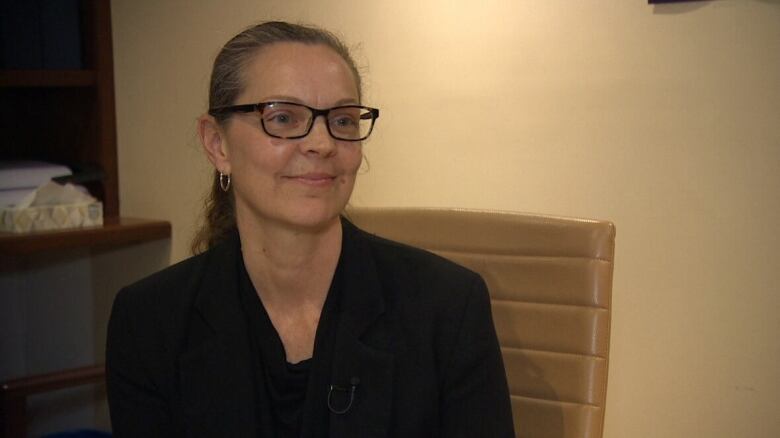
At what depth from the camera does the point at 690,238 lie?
170cm

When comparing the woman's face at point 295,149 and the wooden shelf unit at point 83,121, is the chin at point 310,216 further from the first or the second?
the wooden shelf unit at point 83,121

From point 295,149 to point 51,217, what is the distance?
1.23 m

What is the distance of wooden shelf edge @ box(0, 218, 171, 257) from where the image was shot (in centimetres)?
209

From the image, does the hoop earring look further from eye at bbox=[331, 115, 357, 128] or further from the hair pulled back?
eye at bbox=[331, 115, 357, 128]

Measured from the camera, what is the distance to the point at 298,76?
1263 mm

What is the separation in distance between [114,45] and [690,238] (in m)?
1.74

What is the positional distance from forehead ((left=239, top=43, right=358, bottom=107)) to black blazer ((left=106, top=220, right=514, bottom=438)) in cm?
25

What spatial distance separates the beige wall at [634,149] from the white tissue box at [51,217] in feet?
2.49

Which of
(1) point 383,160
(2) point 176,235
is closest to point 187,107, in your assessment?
(2) point 176,235

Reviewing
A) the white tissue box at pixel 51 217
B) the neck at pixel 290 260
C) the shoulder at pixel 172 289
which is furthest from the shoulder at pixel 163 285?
the white tissue box at pixel 51 217

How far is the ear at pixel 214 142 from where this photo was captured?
4.47 ft

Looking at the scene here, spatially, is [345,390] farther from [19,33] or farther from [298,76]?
[19,33]

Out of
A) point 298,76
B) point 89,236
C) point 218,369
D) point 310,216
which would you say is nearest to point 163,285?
point 218,369

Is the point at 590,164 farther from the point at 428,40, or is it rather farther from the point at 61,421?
the point at 61,421
